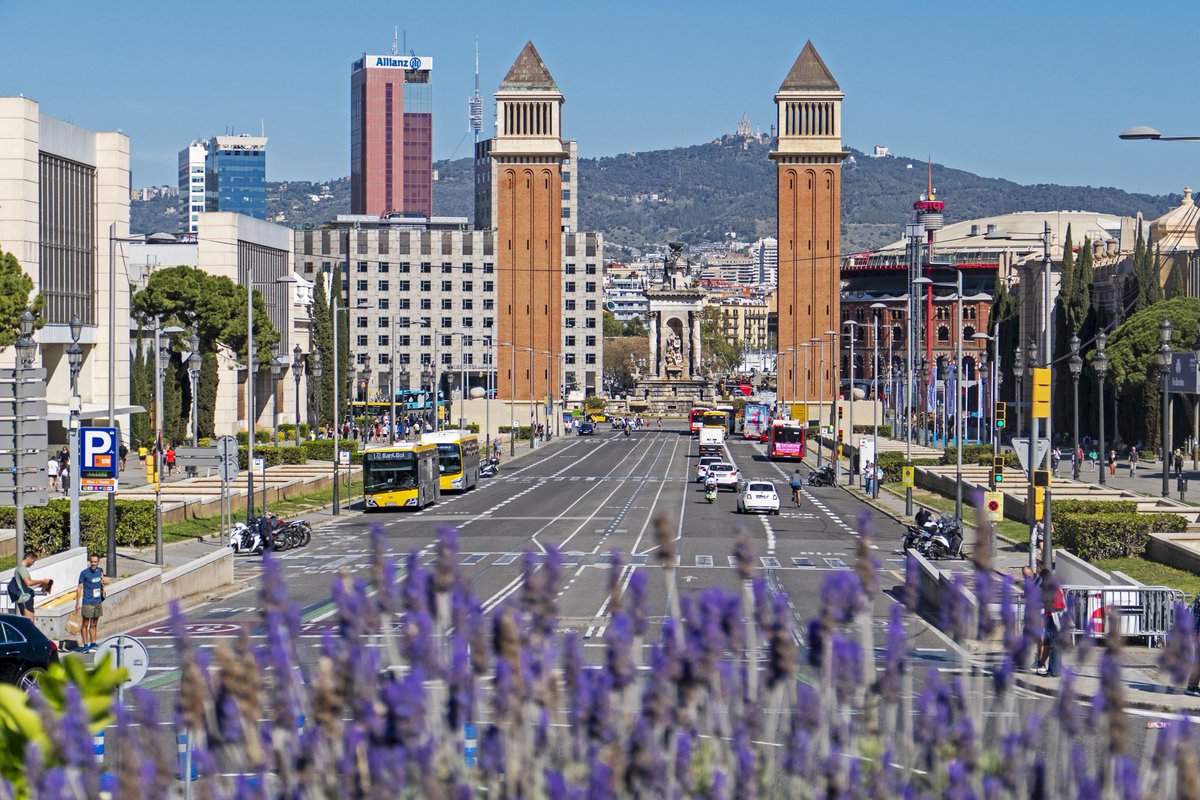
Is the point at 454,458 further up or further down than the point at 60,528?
further up

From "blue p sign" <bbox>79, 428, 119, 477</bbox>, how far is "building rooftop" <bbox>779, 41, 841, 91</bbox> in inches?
4543

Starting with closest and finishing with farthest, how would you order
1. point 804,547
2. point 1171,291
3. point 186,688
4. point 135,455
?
point 186,688, point 804,547, point 135,455, point 1171,291

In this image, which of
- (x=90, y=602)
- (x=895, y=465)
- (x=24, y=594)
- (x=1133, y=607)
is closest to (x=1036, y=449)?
(x=1133, y=607)

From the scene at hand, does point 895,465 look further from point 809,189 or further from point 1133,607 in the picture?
point 809,189

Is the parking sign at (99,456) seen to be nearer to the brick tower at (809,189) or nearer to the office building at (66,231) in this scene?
the office building at (66,231)

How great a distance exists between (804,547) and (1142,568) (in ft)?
36.8

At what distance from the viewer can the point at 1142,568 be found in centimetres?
3831

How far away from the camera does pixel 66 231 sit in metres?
85.6

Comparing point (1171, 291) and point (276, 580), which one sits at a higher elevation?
point (1171, 291)

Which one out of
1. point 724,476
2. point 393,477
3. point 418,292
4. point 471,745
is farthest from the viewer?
point 418,292

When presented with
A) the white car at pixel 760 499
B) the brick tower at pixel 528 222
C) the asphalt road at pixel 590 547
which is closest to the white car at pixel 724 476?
the asphalt road at pixel 590 547

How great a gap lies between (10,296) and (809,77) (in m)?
94.0

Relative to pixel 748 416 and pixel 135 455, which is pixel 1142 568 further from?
pixel 748 416

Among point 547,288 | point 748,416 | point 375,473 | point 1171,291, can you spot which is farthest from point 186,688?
point 547,288
